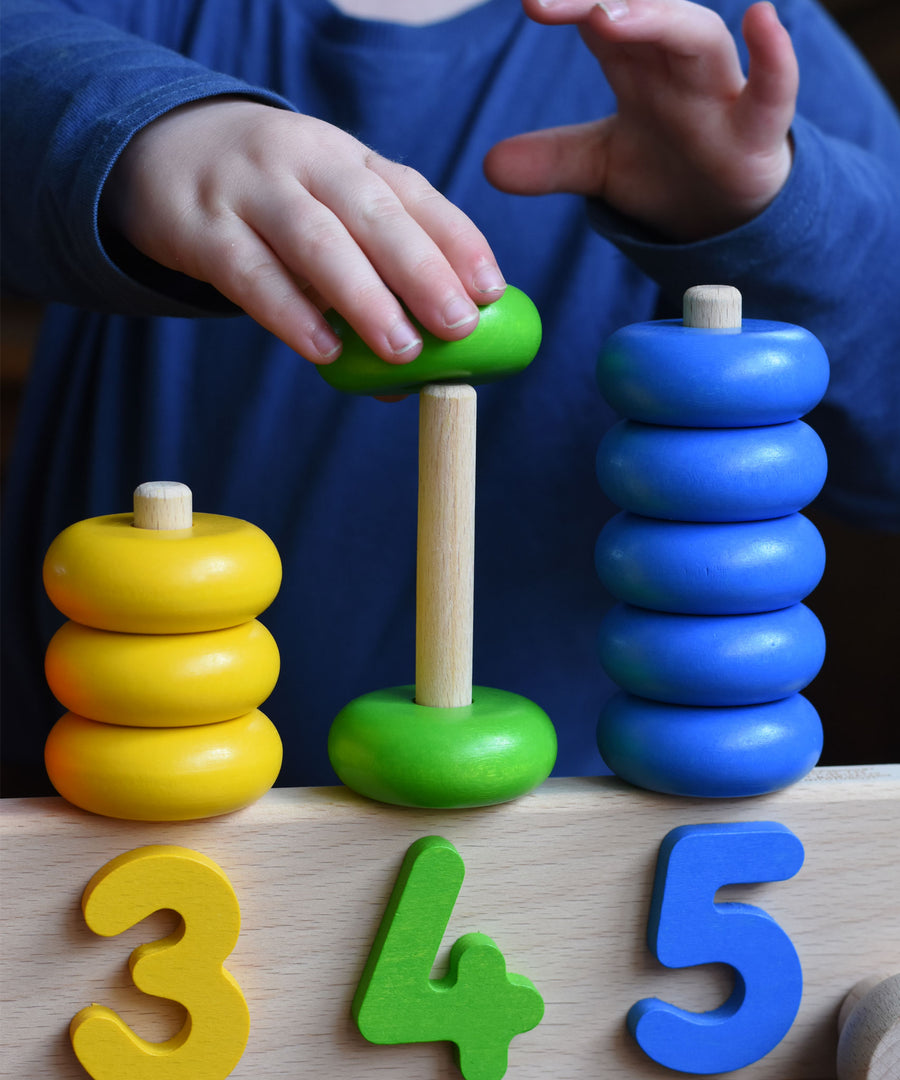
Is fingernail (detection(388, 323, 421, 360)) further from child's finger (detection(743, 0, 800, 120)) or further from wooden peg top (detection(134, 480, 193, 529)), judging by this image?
child's finger (detection(743, 0, 800, 120))

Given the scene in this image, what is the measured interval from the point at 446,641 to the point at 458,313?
0.39 feet

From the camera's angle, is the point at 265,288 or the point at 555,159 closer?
the point at 265,288

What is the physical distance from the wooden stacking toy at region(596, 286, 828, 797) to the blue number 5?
0.9 inches

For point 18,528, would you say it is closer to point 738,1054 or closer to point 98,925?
point 98,925

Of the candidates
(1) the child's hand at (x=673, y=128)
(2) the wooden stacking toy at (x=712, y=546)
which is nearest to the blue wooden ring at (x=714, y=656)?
→ (2) the wooden stacking toy at (x=712, y=546)

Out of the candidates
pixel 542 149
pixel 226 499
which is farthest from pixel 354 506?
pixel 542 149

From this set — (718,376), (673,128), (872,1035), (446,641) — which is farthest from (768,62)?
(872,1035)

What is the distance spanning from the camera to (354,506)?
0.71 metres

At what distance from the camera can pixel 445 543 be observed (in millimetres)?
400

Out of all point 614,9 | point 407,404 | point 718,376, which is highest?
point 614,9

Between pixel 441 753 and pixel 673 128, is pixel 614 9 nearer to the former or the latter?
pixel 673 128

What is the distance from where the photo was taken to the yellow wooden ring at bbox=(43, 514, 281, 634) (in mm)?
359

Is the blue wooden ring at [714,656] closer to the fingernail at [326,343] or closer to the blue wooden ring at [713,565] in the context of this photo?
the blue wooden ring at [713,565]

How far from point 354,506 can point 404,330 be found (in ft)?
1.15
